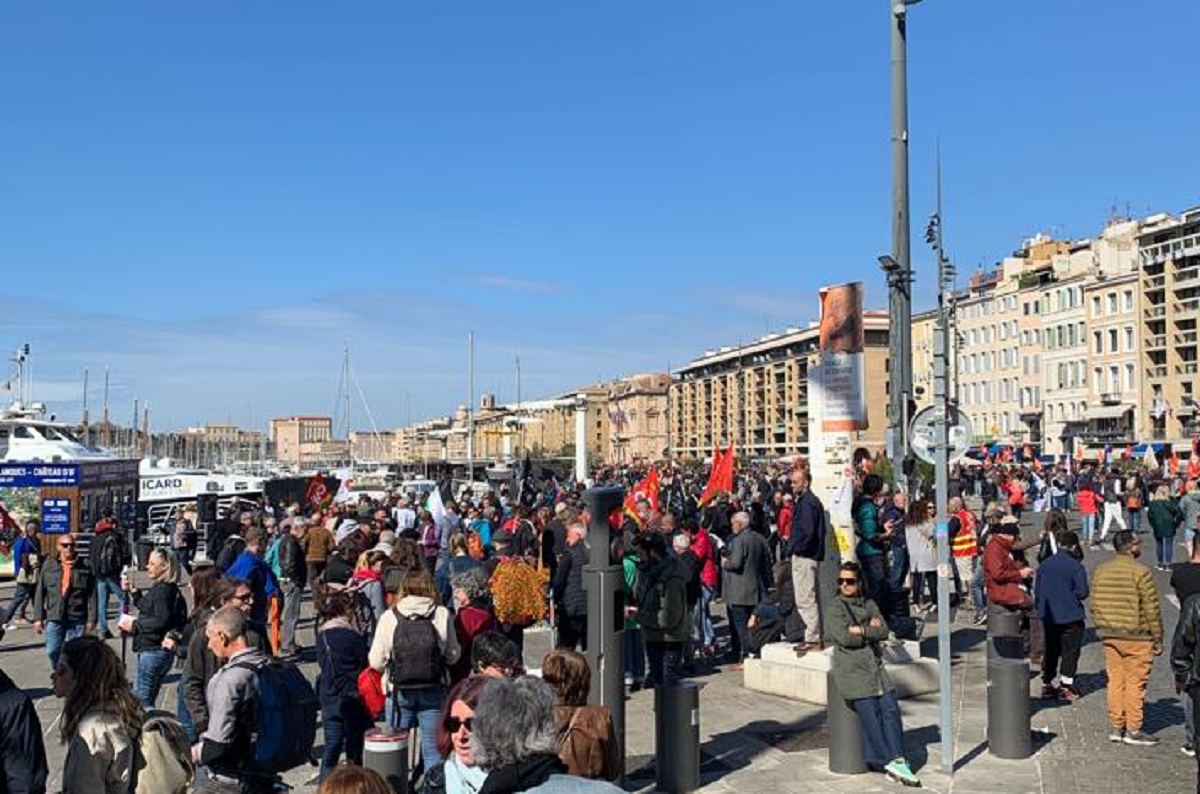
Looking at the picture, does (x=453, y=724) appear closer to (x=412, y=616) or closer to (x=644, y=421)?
(x=412, y=616)

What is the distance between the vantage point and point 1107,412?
74.0 m

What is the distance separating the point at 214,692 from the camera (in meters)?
5.84

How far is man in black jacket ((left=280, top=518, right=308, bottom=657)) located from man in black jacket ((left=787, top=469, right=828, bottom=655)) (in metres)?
6.36

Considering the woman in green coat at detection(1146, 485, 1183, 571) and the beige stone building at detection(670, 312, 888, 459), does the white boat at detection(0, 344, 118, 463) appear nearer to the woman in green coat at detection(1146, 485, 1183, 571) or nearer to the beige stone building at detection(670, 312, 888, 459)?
the woman in green coat at detection(1146, 485, 1183, 571)

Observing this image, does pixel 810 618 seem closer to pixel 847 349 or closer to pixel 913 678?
pixel 913 678

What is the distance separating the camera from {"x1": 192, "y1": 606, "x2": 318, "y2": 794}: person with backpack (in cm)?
576

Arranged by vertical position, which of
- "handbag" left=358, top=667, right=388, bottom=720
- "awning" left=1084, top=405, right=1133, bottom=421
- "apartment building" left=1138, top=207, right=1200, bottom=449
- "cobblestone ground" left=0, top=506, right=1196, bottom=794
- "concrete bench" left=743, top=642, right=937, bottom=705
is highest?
"apartment building" left=1138, top=207, right=1200, bottom=449

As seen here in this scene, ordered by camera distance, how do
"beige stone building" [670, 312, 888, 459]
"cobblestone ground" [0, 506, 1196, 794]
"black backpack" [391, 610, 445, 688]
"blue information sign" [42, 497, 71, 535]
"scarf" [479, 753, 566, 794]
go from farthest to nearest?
"beige stone building" [670, 312, 888, 459] → "blue information sign" [42, 497, 71, 535] → "cobblestone ground" [0, 506, 1196, 794] → "black backpack" [391, 610, 445, 688] → "scarf" [479, 753, 566, 794]

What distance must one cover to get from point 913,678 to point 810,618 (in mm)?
1196

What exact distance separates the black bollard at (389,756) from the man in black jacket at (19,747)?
194 centimetres

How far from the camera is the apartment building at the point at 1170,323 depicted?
227ft

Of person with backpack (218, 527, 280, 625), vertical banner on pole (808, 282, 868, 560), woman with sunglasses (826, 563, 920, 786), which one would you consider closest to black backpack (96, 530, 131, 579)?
person with backpack (218, 527, 280, 625)

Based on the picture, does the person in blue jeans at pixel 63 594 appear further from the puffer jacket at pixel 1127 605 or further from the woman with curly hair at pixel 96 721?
the puffer jacket at pixel 1127 605

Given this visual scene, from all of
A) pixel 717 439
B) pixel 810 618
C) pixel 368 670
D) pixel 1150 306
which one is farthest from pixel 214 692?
pixel 717 439
